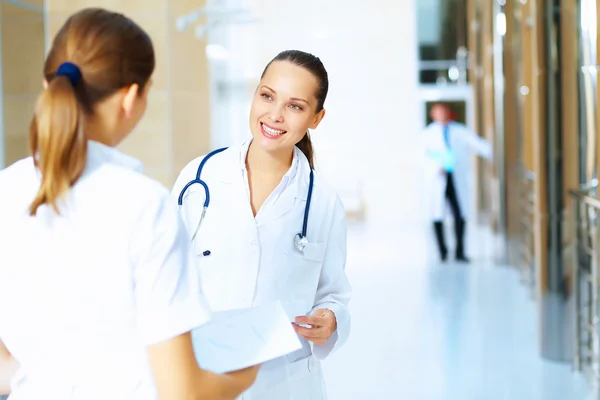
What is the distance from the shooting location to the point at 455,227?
6.82m

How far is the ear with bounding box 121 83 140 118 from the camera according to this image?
935 mm

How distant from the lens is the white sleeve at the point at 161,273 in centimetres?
88

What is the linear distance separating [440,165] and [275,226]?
5.59m

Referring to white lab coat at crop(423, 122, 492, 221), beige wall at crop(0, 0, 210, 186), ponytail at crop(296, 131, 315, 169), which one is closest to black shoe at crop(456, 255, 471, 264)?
white lab coat at crop(423, 122, 492, 221)

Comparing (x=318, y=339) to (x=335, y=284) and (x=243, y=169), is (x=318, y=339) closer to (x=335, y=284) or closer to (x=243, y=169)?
(x=335, y=284)

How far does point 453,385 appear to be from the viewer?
3.53m

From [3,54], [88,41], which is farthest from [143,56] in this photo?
[3,54]

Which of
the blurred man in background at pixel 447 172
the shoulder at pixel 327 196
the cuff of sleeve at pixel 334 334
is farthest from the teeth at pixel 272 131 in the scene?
the blurred man in background at pixel 447 172

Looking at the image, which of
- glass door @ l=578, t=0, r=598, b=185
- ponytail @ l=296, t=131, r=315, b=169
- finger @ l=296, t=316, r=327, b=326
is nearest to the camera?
finger @ l=296, t=316, r=327, b=326

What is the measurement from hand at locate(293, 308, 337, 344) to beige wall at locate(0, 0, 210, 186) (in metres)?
2.39

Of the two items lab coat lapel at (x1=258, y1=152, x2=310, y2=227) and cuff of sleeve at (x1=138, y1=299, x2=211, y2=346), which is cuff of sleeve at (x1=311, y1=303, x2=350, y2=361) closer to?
lab coat lapel at (x1=258, y1=152, x2=310, y2=227)

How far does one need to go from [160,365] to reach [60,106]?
0.92ft

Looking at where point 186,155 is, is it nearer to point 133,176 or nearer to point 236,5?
point 236,5

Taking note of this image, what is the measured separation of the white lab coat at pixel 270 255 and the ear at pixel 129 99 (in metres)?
0.51
